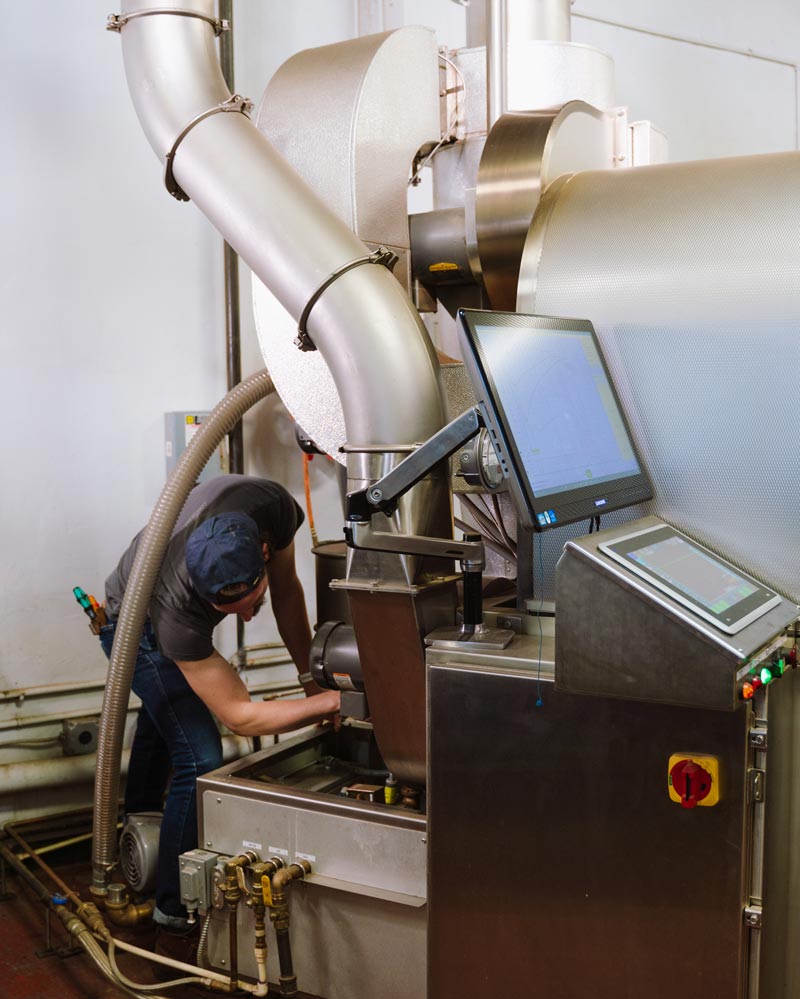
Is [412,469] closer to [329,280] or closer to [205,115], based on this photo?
[329,280]

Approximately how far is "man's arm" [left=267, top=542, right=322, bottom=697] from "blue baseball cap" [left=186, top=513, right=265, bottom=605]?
0.37 metres

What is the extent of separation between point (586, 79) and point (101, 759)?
1757 millimetres

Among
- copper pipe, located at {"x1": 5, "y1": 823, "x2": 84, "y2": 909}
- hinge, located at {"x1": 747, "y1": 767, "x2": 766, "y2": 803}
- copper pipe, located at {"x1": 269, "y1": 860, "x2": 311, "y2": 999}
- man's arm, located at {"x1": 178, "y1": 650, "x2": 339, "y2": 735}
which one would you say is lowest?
copper pipe, located at {"x1": 5, "y1": 823, "x2": 84, "y2": 909}

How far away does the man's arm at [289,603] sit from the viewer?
7.73 ft

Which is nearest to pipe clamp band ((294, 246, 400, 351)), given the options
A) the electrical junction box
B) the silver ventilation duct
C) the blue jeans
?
the silver ventilation duct

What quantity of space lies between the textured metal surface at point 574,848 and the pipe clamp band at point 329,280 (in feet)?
1.79

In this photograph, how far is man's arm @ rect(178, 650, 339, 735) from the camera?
6.08 ft

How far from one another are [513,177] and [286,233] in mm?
381

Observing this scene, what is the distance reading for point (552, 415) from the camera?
132cm

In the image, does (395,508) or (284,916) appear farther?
(284,916)

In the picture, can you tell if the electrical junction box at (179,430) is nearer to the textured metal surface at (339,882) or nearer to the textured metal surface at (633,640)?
the textured metal surface at (339,882)

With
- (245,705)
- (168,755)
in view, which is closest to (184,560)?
(245,705)

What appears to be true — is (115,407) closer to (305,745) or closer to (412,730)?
(305,745)

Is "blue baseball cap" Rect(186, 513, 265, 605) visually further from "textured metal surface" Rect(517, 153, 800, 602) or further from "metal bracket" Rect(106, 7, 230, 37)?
"metal bracket" Rect(106, 7, 230, 37)
